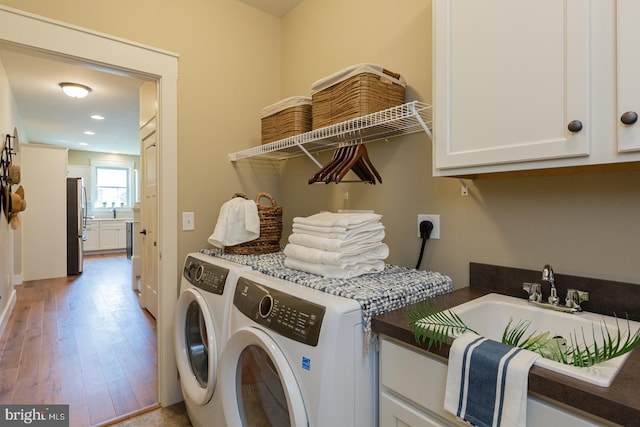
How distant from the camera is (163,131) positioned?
1.92 m

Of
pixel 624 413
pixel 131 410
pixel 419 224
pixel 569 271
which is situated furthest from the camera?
pixel 131 410

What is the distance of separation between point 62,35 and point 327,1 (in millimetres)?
1381

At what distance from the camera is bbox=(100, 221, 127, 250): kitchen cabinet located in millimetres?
7730

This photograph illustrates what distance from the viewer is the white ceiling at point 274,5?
2.22 m

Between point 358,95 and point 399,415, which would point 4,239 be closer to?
point 358,95

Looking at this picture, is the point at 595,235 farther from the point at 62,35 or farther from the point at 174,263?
the point at 62,35

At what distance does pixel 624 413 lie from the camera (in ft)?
1.86

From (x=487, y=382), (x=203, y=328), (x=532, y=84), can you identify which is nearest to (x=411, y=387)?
(x=487, y=382)

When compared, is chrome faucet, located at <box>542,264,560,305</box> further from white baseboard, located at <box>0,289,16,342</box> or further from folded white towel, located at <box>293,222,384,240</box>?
white baseboard, located at <box>0,289,16,342</box>

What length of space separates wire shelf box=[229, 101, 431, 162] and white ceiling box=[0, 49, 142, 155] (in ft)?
4.36

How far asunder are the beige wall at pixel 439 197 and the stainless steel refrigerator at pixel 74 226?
499 centimetres

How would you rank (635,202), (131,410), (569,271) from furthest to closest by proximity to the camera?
(131,410) < (569,271) < (635,202)

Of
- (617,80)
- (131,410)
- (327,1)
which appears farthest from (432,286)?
(131,410)

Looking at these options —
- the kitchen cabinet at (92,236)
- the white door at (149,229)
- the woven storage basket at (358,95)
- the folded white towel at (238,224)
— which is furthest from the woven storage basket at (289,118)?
the kitchen cabinet at (92,236)
